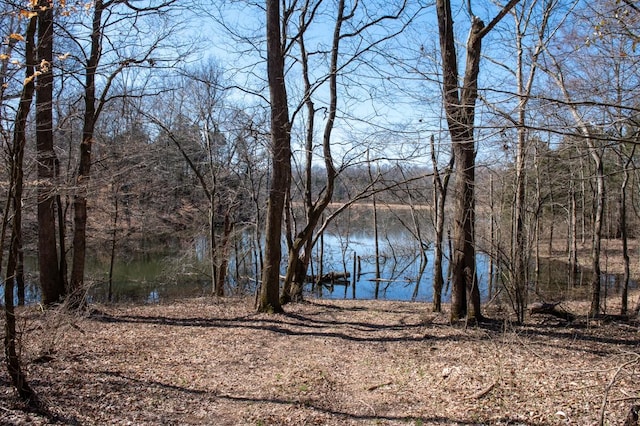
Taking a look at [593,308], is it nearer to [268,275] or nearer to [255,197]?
[268,275]

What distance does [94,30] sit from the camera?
7742 mm

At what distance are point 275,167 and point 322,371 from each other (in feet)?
13.4

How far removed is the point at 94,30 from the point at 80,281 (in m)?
4.67

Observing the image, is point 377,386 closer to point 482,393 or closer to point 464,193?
point 482,393

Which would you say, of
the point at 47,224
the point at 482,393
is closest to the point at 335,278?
the point at 47,224

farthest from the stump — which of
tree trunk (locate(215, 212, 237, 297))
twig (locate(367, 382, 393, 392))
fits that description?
tree trunk (locate(215, 212, 237, 297))

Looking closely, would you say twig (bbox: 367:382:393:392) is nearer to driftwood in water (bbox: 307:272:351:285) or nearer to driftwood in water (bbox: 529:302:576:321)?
driftwood in water (bbox: 529:302:576:321)

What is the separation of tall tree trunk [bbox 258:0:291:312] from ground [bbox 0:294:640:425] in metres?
Answer: 0.71

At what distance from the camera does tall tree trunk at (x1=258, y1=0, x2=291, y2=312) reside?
8.03m

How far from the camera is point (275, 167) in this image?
8.17 metres

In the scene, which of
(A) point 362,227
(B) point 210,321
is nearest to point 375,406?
(B) point 210,321

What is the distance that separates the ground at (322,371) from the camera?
13.3ft

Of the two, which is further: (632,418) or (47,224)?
(47,224)

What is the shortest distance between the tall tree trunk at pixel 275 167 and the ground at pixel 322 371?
2.34 feet
